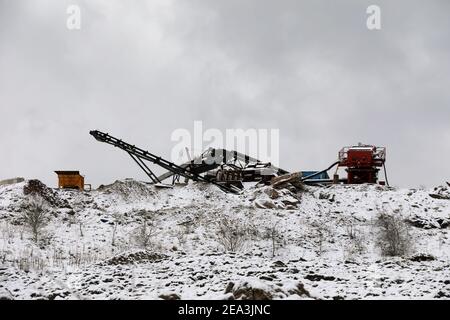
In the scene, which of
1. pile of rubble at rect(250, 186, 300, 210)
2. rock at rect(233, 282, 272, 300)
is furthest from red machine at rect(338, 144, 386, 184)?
rock at rect(233, 282, 272, 300)

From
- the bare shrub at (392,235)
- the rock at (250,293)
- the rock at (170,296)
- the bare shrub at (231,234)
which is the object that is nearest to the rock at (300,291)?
the rock at (250,293)

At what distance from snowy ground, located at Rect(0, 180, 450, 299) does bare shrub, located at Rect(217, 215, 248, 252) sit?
4.1 inches

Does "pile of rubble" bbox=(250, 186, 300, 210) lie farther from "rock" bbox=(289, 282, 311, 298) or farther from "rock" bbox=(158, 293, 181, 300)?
"rock" bbox=(158, 293, 181, 300)

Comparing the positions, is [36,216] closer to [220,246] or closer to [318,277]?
[220,246]

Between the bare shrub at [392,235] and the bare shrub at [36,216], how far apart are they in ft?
46.0

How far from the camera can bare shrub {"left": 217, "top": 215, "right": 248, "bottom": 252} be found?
1989cm

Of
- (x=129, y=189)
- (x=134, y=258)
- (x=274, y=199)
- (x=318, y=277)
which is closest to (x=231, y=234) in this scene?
(x=274, y=199)

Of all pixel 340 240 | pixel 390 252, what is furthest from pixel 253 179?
pixel 390 252

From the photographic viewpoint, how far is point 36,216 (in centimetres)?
2106

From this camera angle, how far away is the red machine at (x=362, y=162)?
28.6 meters

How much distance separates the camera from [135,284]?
13.9 metres

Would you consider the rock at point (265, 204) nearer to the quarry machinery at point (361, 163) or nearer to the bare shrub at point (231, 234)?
the bare shrub at point (231, 234)
